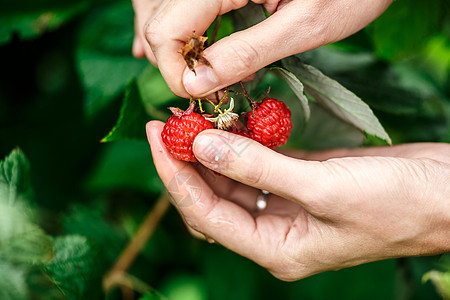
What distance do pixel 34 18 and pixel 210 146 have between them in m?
1.04

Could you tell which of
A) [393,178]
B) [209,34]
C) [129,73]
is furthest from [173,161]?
[129,73]

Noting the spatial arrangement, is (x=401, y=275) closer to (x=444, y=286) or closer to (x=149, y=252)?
(x=444, y=286)

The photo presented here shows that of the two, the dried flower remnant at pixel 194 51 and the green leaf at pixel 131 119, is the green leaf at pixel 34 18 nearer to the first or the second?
the green leaf at pixel 131 119

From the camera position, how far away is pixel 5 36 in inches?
55.1

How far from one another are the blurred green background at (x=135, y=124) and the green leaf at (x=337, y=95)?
0.17m

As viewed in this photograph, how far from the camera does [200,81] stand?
0.83 metres

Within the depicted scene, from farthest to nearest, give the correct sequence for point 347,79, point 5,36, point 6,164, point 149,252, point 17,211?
point 149,252
point 5,36
point 347,79
point 6,164
point 17,211

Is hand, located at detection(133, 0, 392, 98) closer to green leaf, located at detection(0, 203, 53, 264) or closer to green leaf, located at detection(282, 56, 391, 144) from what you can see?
green leaf, located at detection(282, 56, 391, 144)

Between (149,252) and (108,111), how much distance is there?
591 millimetres

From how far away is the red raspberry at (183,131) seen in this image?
0.88m

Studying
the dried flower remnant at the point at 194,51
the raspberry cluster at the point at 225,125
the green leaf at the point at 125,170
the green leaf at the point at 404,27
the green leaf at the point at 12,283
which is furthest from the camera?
the green leaf at the point at 125,170

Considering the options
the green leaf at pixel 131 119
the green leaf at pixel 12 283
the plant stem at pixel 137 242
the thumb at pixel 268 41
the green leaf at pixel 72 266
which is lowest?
the plant stem at pixel 137 242

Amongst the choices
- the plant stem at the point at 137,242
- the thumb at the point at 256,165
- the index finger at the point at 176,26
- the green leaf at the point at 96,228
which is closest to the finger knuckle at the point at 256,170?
the thumb at the point at 256,165

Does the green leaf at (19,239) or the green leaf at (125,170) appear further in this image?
the green leaf at (125,170)
